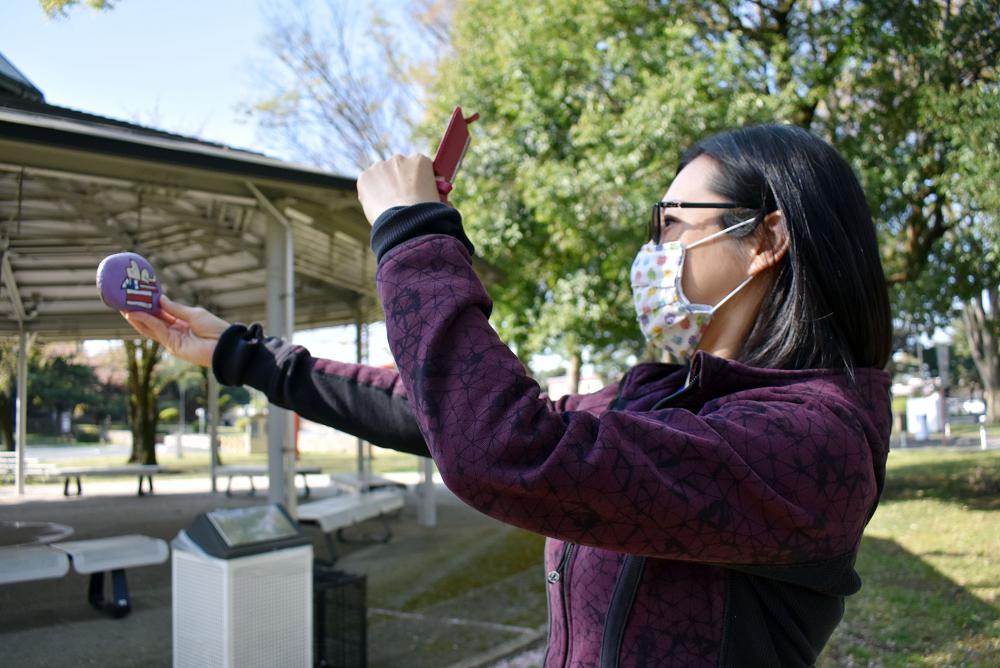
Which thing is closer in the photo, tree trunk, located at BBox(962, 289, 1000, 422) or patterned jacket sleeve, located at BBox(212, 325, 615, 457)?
patterned jacket sleeve, located at BBox(212, 325, 615, 457)

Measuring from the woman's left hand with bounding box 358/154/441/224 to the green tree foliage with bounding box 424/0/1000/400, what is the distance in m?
9.15

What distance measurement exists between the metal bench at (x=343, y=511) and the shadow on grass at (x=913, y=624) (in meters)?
4.44

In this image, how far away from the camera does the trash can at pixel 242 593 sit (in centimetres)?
452

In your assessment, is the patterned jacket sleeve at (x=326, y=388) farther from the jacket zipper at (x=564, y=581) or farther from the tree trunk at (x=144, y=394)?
the tree trunk at (x=144, y=394)

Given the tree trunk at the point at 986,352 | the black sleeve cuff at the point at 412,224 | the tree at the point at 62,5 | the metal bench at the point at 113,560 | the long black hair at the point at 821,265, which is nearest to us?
the black sleeve cuff at the point at 412,224

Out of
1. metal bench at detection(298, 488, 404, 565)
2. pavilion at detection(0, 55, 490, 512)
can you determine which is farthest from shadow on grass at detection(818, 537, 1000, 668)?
pavilion at detection(0, 55, 490, 512)

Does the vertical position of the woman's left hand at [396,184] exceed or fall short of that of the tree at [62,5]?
it falls short

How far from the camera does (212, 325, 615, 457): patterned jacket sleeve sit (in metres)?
1.63

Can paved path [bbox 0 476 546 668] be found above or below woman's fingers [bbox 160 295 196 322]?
below

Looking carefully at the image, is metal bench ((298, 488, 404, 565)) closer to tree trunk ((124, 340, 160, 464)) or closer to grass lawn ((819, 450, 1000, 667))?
grass lawn ((819, 450, 1000, 667))

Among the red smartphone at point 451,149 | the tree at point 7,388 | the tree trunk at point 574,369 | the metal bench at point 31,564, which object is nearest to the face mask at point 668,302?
the red smartphone at point 451,149

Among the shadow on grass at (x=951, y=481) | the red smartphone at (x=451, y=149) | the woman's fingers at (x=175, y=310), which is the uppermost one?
the red smartphone at (x=451, y=149)

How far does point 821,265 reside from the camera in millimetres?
1315

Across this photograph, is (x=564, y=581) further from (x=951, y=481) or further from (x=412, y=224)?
(x=951, y=481)
